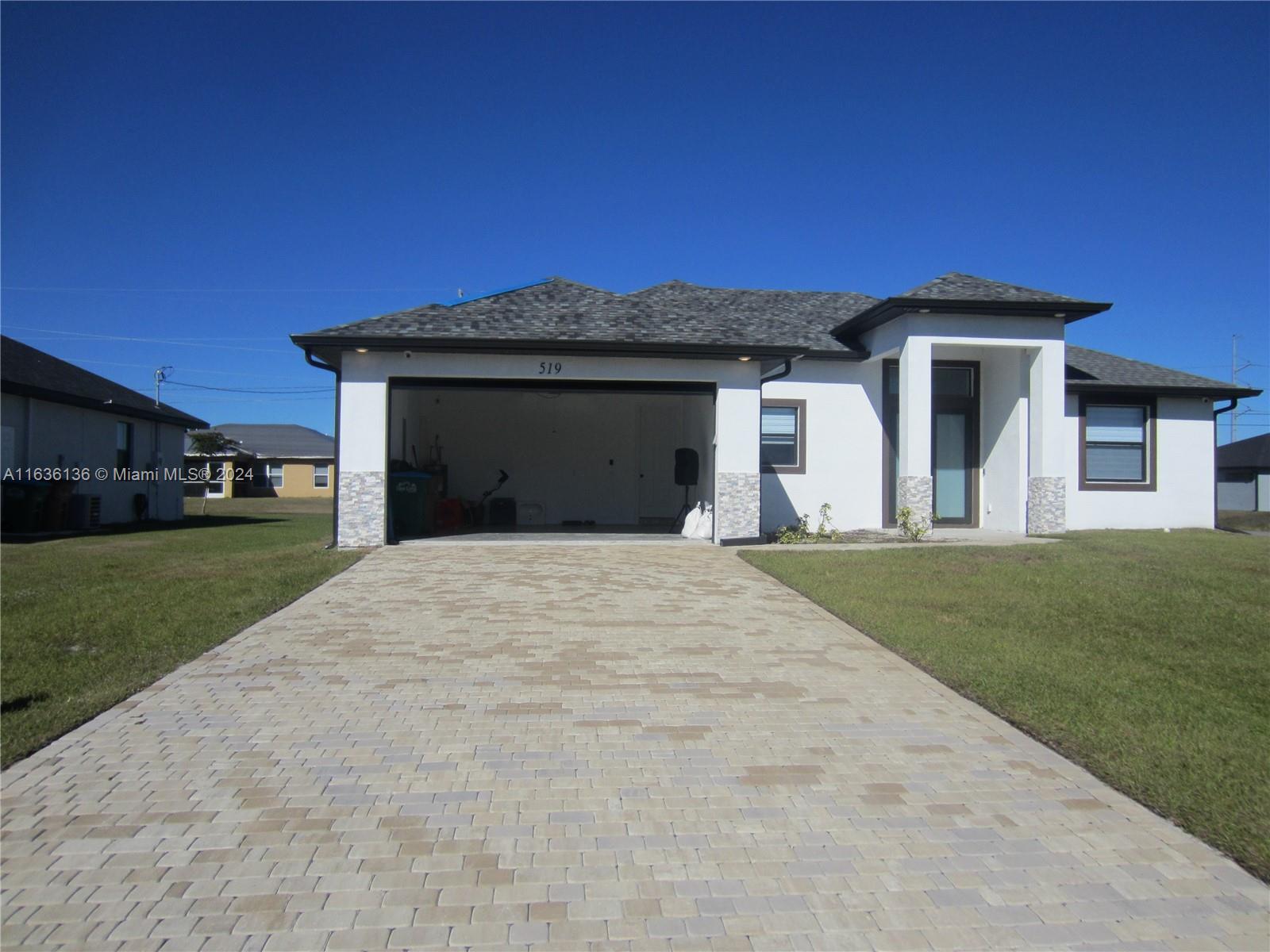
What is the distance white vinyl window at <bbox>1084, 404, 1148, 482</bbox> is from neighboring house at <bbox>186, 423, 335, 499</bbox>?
36532 mm

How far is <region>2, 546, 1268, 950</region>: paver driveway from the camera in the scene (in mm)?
3164

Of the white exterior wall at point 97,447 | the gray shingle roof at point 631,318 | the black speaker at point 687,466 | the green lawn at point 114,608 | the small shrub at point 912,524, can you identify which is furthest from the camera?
the white exterior wall at point 97,447

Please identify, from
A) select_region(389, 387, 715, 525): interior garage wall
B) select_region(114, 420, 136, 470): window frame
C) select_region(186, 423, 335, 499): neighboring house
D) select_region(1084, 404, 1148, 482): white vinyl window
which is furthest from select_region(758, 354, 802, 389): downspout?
select_region(186, 423, 335, 499): neighboring house

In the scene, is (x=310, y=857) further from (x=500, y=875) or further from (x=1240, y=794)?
(x=1240, y=794)

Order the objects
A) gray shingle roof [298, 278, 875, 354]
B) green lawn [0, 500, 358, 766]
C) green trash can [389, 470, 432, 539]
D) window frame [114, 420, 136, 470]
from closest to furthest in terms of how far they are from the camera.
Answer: green lawn [0, 500, 358, 766]
gray shingle roof [298, 278, 875, 354]
green trash can [389, 470, 432, 539]
window frame [114, 420, 136, 470]

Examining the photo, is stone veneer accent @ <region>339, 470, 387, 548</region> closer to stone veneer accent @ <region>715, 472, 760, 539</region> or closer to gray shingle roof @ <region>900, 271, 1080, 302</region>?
stone veneer accent @ <region>715, 472, 760, 539</region>

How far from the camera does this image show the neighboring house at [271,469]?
1793 inches

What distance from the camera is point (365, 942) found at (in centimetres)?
302

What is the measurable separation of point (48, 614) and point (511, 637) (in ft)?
16.3

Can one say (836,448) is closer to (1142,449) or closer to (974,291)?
(974,291)

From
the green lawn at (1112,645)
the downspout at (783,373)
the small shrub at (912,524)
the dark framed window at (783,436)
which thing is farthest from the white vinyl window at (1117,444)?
the downspout at (783,373)

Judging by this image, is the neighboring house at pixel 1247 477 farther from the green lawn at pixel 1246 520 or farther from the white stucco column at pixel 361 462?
the white stucco column at pixel 361 462

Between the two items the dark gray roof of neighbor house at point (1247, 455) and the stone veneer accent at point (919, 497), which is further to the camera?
the dark gray roof of neighbor house at point (1247, 455)

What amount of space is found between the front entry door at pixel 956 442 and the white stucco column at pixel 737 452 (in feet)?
17.3
